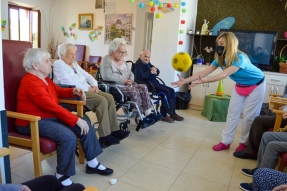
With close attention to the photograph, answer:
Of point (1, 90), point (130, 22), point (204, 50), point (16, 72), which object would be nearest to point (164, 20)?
point (204, 50)

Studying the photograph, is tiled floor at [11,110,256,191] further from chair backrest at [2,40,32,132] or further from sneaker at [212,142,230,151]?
chair backrest at [2,40,32,132]

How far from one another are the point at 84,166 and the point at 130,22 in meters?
4.93

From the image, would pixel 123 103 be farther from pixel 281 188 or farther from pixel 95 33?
pixel 95 33

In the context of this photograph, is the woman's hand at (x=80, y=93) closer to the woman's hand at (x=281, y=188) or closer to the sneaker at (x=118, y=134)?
the sneaker at (x=118, y=134)

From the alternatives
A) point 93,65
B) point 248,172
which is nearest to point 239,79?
point 248,172

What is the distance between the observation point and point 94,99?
7.45 ft

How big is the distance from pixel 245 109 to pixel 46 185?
2.07 metres

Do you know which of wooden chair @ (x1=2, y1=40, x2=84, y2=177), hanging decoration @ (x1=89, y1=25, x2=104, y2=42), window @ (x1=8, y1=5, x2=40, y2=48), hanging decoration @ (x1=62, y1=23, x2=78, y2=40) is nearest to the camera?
wooden chair @ (x1=2, y1=40, x2=84, y2=177)

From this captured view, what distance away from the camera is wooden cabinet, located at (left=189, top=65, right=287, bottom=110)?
3770 millimetres

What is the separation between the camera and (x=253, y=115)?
8.03 feet

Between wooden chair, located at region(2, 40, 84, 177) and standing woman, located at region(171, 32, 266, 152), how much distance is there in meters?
1.45

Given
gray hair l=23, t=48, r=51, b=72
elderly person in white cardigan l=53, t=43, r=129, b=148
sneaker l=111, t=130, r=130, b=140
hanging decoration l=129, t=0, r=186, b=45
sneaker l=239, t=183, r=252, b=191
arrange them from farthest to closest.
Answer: hanging decoration l=129, t=0, r=186, b=45 → sneaker l=111, t=130, r=130, b=140 → elderly person in white cardigan l=53, t=43, r=129, b=148 → sneaker l=239, t=183, r=252, b=191 → gray hair l=23, t=48, r=51, b=72

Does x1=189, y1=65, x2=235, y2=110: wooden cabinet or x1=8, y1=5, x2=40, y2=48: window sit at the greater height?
x1=8, y1=5, x2=40, y2=48: window

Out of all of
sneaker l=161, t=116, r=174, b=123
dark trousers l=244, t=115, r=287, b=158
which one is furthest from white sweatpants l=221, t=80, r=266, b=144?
sneaker l=161, t=116, r=174, b=123
